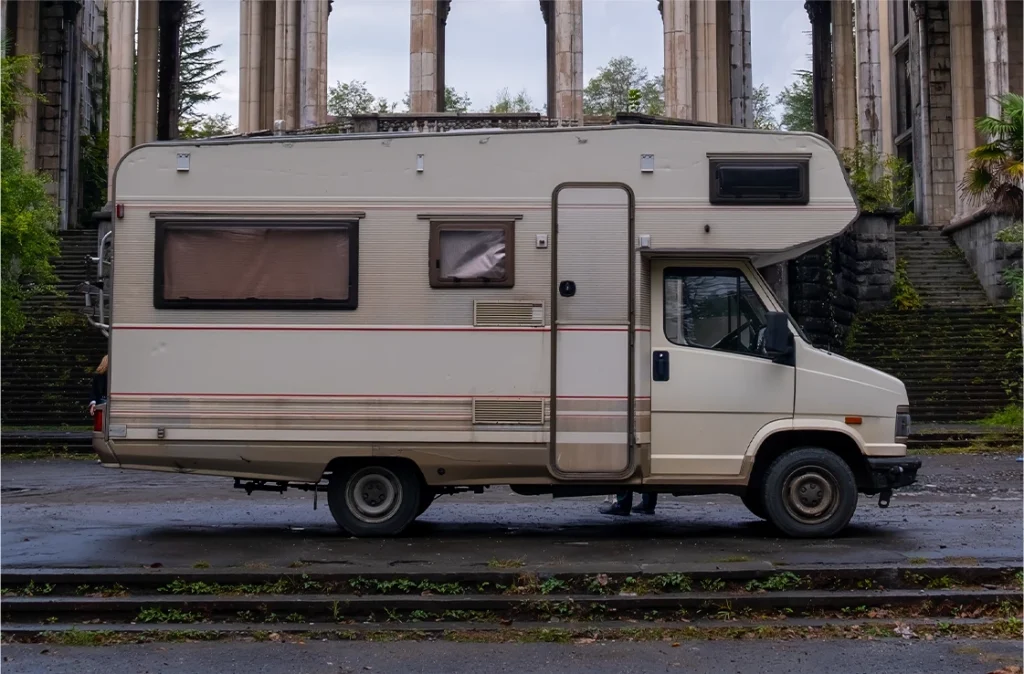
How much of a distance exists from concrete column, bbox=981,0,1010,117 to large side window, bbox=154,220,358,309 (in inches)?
1142

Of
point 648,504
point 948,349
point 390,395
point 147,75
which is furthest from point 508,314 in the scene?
point 147,75

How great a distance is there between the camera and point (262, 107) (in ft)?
145

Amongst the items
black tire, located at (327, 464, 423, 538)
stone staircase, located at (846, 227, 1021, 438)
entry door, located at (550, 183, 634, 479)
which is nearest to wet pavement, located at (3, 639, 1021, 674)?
entry door, located at (550, 183, 634, 479)

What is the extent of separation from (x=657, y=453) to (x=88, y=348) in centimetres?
2245

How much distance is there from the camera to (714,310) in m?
10.1

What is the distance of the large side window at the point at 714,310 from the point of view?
10.0 m

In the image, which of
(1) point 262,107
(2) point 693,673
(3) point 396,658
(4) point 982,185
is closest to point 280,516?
(3) point 396,658

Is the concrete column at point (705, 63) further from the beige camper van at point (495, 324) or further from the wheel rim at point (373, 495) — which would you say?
the wheel rim at point (373, 495)

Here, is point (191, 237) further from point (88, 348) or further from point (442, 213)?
point (88, 348)

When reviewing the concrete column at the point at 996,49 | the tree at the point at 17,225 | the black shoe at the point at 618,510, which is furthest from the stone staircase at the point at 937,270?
the black shoe at the point at 618,510

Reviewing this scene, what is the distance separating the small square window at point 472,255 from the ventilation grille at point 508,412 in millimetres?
981

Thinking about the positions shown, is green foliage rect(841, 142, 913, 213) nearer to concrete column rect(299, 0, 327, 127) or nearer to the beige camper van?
concrete column rect(299, 0, 327, 127)

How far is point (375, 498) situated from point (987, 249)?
26518mm

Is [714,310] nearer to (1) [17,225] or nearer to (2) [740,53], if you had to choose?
(1) [17,225]
